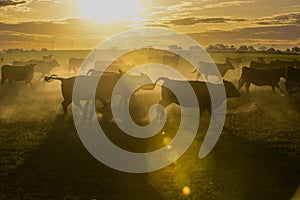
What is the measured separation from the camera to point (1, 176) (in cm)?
873

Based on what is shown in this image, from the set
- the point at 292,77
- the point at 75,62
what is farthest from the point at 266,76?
the point at 75,62

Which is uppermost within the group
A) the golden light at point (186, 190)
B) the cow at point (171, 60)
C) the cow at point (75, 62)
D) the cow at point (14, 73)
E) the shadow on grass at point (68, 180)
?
the golden light at point (186, 190)

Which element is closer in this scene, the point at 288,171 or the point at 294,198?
the point at 294,198

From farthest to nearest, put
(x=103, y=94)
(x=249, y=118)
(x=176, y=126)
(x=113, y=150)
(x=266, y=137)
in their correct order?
(x=103, y=94) → (x=249, y=118) → (x=176, y=126) → (x=266, y=137) → (x=113, y=150)

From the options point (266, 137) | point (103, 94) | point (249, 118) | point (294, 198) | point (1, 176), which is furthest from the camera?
point (103, 94)

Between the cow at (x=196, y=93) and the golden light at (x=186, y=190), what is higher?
the golden light at (x=186, y=190)

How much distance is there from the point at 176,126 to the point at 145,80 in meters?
4.59

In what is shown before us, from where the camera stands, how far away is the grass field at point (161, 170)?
7941 millimetres

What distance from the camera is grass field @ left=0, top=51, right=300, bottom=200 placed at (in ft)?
26.1

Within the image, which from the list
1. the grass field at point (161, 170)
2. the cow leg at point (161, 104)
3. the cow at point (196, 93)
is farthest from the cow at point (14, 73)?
the cow at point (196, 93)

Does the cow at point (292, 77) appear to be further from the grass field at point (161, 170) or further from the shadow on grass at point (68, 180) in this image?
the shadow on grass at point (68, 180)

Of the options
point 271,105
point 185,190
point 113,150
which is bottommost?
point 271,105

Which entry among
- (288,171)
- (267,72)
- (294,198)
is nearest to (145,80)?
(267,72)

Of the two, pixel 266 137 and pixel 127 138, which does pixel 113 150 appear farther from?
pixel 266 137
